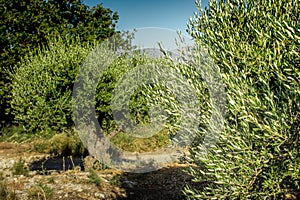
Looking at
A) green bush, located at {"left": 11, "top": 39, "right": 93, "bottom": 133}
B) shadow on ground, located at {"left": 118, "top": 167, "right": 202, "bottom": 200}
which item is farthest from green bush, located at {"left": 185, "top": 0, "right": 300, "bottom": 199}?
green bush, located at {"left": 11, "top": 39, "right": 93, "bottom": 133}

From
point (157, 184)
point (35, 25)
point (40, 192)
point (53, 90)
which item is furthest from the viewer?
point (35, 25)

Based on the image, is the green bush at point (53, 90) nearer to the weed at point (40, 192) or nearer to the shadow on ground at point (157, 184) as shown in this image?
the weed at point (40, 192)

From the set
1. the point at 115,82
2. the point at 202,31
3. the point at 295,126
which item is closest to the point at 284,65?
the point at 295,126

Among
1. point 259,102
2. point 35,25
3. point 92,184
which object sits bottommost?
point 92,184

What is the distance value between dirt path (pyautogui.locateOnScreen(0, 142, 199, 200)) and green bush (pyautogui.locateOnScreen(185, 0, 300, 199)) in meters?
6.12

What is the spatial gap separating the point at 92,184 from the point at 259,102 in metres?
8.92

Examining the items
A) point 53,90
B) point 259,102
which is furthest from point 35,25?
point 259,102

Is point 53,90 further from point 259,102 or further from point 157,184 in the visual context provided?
point 259,102

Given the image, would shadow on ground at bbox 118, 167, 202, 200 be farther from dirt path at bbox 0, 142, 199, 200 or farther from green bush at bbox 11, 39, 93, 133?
green bush at bbox 11, 39, 93, 133

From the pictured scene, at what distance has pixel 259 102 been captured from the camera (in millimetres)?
5438

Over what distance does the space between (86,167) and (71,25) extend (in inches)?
815

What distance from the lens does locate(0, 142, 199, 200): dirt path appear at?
37.5 feet

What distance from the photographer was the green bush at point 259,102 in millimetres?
5485

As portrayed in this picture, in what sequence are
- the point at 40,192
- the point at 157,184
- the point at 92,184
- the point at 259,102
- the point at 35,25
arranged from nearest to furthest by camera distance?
1. the point at 259,102
2. the point at 40,192
3. the point at 92,184
4. the point at 157,184
5. the point at 35,25
